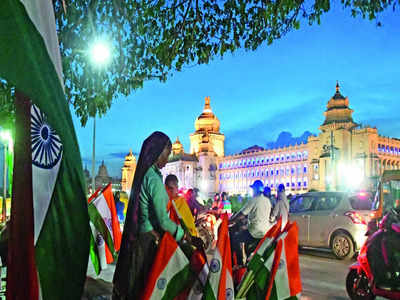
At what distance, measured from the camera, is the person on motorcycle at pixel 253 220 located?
20.8ft

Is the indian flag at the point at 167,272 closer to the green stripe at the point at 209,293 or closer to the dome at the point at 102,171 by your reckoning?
the green stripe at the point at 209,293

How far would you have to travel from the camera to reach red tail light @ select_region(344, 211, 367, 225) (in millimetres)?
10047

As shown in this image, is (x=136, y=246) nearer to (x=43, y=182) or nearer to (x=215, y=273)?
(x=215, y=273)

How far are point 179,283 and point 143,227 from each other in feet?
1.68

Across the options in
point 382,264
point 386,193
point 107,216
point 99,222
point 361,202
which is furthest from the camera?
point 361,202

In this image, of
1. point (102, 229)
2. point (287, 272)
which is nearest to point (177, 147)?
point (102, 229)

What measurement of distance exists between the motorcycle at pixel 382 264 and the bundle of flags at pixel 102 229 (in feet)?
12.1

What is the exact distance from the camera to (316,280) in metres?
7.31

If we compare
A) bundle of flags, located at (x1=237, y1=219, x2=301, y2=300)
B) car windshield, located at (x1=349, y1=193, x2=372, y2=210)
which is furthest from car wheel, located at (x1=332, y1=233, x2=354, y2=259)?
bundle of flags, located at (x1=237, y1=219, x2=301, y2=300)

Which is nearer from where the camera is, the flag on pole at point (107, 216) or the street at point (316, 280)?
the street at point (316, 280)

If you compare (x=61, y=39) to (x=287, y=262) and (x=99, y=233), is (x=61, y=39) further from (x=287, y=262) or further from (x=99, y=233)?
(x=287, y=262)

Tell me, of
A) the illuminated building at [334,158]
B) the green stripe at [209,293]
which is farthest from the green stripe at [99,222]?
the illuminated building at [334,158]

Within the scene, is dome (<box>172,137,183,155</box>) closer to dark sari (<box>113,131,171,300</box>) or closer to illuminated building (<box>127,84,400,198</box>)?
illuminated building (<box>127,84,400,198</box>)

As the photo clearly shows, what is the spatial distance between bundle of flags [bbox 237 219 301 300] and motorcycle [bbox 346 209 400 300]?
73.8 inches
